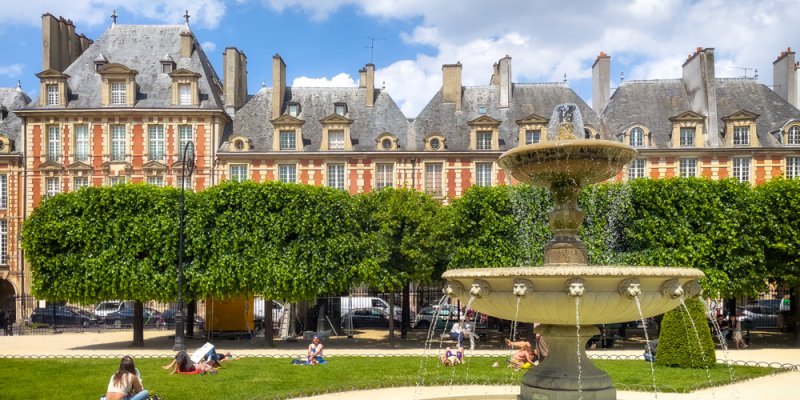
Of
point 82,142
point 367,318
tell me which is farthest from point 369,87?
point 82,142

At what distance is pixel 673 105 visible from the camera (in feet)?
112

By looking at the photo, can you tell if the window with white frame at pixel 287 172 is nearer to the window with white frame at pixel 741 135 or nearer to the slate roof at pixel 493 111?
the slate roof at pixel 493 111

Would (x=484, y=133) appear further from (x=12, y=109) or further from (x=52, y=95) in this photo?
(x=12, y=109)

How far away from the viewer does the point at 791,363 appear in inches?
659

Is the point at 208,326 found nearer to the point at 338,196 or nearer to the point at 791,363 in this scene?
the point at 338,196

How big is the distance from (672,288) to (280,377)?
7.99 metres

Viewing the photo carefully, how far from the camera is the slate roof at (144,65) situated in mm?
33312

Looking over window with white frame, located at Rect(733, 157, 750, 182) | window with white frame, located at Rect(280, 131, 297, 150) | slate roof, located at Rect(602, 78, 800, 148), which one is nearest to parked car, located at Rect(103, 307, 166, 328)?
window with white frame, located at Rect(280, 131, 297, 150)

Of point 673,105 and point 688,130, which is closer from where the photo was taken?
point 688,130

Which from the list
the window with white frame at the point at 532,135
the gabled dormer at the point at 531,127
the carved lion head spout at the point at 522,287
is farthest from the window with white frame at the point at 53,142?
the carved lion head spout at the point at 522,287

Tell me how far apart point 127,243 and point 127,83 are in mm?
13810

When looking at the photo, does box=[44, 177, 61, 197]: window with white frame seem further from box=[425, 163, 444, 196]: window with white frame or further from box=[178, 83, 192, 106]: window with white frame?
box=[425, 163, 444, 196]: window with white frame

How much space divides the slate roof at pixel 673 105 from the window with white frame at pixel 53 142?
2480cm

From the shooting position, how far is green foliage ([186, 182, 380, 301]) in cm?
2109
